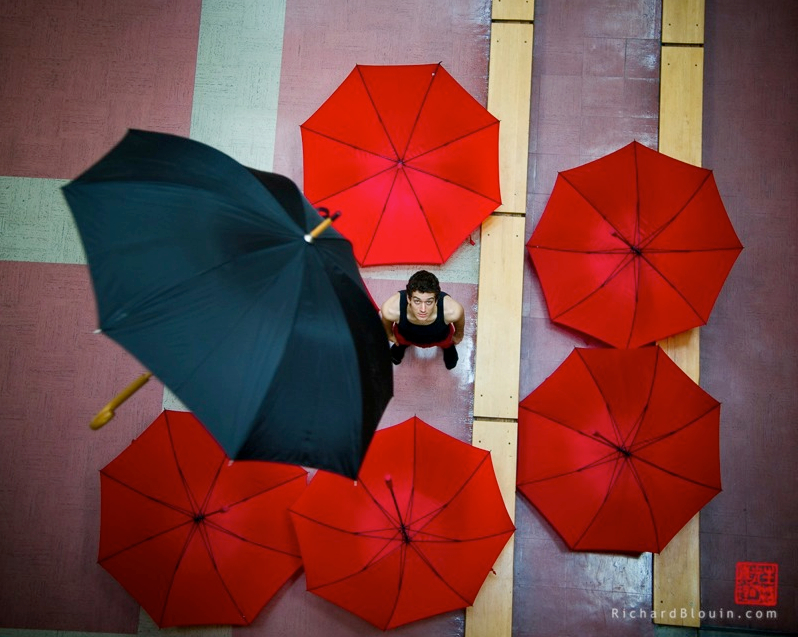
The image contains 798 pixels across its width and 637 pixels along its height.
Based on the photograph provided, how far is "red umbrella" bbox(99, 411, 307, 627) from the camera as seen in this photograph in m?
3.83

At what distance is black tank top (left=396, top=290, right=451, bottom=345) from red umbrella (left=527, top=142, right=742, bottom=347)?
28.3 inches

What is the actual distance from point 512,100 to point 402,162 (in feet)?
3.11

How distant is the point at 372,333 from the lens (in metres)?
2.94

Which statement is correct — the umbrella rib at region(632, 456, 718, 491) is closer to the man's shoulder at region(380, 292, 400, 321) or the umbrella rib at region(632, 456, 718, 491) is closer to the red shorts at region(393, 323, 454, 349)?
the red shorts at region(393, 323, 454, 349)

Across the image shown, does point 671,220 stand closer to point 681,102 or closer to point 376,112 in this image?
point 681,102

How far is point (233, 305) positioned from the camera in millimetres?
2689

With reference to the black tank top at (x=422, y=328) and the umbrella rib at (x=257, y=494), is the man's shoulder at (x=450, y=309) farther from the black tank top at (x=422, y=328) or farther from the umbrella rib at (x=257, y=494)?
the umbrella rib at (x=257, y=494)

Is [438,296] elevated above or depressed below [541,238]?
below

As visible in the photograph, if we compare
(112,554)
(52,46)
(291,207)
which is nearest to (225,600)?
(112,554)

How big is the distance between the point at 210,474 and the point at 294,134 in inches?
88.1

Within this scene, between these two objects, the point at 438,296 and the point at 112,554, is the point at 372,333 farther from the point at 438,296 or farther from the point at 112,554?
the point at 112,554

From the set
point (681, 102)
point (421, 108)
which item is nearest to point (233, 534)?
point (421, 108)

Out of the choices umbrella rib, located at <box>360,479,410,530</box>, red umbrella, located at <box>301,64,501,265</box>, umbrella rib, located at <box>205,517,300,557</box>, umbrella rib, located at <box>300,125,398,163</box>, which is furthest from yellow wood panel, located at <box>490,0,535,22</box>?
umbrella rib, located at <box>205,517,300,557</box>

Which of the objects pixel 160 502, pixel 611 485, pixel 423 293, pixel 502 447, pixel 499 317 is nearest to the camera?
pixel 423 293
